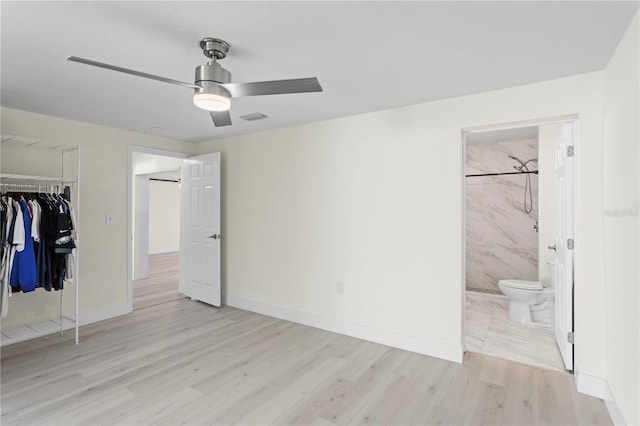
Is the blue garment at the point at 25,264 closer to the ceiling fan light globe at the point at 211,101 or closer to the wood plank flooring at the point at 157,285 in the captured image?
the wood plank flooring at the point at 157,285

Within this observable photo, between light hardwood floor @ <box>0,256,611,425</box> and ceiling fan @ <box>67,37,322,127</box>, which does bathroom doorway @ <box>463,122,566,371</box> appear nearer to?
light hardwood floor @ <box>0,256,611,425</box>

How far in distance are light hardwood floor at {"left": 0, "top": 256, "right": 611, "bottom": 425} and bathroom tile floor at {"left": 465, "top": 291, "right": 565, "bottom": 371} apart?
19 cm

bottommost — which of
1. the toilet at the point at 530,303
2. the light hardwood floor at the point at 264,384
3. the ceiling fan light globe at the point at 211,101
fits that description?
the light hardwood floor at the point at 264,384

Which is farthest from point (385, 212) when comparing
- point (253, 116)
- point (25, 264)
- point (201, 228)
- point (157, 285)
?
point (157, 285)

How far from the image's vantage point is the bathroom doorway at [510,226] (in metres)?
3.93

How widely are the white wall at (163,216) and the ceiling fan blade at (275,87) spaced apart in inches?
347

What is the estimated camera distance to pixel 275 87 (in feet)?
6.05

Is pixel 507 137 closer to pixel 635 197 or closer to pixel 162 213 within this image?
pixel 635 197

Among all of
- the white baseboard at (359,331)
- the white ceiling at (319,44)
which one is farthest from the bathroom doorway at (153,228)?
the white ceiling at (319,44)

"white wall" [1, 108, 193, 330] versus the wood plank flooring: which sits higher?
"white wall" [1, 108, 193, 330]

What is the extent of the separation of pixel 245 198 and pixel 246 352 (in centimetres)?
207

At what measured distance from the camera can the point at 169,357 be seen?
3062mm

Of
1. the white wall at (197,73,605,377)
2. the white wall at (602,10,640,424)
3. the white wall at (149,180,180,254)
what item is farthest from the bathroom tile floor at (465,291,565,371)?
→ the white wall at (149,180,180,254)

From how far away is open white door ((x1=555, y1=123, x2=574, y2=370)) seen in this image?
2686mm
